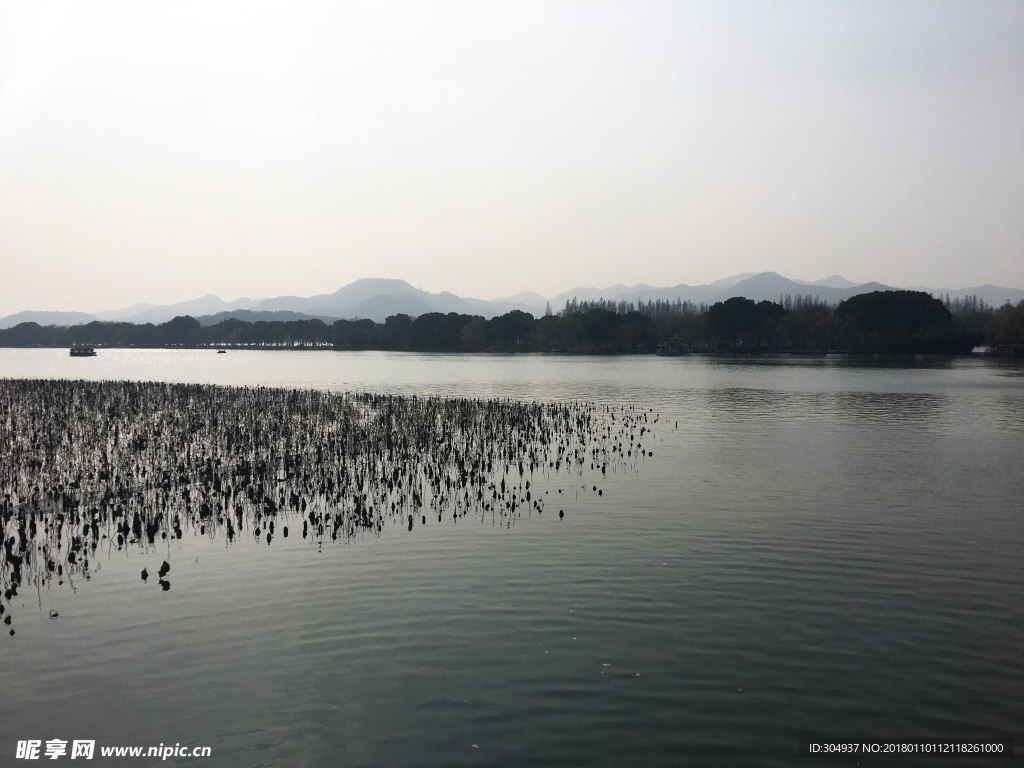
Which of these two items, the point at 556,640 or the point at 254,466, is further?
the point at 254,466

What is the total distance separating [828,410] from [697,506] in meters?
29.1

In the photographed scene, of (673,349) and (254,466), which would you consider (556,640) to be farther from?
(673,349)

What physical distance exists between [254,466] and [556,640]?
1560 cm

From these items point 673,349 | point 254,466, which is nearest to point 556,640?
point 254,466

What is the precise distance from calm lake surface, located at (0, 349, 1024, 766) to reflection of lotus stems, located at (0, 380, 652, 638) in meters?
1.28

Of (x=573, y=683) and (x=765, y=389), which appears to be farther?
(x=765, y=389)

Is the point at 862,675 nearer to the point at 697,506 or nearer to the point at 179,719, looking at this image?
the point at 179,719

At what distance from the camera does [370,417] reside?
3712 cm

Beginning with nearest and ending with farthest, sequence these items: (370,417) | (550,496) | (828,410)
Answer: (550,496), (370,417), (828,410)

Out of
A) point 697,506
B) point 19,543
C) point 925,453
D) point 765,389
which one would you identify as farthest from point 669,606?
point 765,389

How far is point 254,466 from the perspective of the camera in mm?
22891

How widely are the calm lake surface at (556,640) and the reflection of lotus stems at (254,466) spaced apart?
128 centimetres

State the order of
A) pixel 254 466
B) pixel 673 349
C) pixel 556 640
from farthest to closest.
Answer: pixel 673 349, pixel 254 466, pixel 556 640

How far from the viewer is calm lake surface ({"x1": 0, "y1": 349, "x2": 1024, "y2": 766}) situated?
7.80 meters
